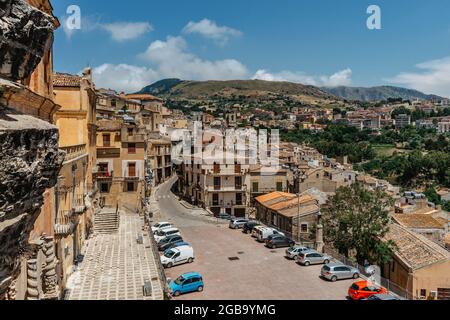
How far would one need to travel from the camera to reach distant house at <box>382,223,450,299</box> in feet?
79.0

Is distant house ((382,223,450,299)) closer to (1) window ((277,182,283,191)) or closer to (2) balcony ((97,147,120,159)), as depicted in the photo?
(1) window ((277,182,283,191))

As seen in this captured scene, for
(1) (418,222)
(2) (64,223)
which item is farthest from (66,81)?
(1) (418,222)

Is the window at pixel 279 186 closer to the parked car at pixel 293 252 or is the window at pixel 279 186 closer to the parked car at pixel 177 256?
the parked car at pixel 293 252

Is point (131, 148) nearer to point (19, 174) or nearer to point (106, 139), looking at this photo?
point (106, 139)

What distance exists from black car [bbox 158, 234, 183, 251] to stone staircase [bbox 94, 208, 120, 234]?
4083 millimetres

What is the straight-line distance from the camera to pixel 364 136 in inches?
5891

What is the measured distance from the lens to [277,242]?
28.2 m

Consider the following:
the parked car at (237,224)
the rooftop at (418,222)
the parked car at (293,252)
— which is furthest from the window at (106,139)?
the rooftop at (418,222)

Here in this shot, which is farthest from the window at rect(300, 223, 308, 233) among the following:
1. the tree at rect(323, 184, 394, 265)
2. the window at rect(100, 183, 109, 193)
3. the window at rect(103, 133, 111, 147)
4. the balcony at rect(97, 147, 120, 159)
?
the window at rect(103, 133, 111, 147)

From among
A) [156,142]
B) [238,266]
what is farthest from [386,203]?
[156,142]

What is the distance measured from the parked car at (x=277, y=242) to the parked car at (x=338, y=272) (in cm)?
617

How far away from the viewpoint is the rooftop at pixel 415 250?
2473 cm

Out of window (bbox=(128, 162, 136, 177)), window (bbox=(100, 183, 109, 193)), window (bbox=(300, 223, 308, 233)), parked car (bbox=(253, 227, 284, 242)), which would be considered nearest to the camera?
parked car (bbox=(253, 227, 284, 242))
